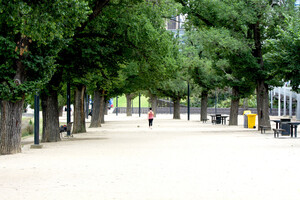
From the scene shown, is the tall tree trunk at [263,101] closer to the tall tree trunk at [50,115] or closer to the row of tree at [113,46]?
the row of tree at [113,46]

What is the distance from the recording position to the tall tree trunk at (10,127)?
1781 centimetres

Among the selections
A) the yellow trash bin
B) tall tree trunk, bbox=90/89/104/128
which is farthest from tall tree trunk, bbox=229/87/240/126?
tall tree trunk, bbox=90/89/104/128

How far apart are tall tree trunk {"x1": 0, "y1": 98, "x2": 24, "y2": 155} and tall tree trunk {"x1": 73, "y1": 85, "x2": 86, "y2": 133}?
1571 centimetres

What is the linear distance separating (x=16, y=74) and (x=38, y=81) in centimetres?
74

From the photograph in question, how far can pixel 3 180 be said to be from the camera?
35.6ft

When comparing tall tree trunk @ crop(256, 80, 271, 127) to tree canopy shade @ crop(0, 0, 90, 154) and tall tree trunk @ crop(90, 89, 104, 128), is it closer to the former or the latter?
tall tree trunk @ crop(90, 89, 104, 128)

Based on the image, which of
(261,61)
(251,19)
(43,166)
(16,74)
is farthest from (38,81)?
(261,61)

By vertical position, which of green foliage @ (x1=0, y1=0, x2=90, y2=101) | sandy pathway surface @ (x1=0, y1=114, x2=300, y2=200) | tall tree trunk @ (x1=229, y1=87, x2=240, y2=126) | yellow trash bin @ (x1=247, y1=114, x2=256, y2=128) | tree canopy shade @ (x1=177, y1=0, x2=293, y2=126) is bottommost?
sandy pathway surface @ (x1=0, y1=114, x2=300, y2=200)

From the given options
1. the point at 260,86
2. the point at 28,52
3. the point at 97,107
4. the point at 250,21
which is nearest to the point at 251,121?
the point at 260,86

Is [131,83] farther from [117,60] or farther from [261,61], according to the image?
[117,60]

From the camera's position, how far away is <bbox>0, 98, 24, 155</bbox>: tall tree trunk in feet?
58.4

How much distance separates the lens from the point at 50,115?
24.5 metres

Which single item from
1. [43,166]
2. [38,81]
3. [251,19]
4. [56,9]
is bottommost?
[43,166]

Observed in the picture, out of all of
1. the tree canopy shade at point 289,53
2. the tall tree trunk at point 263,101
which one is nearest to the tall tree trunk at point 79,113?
the tall tree trunk at point 263,101
